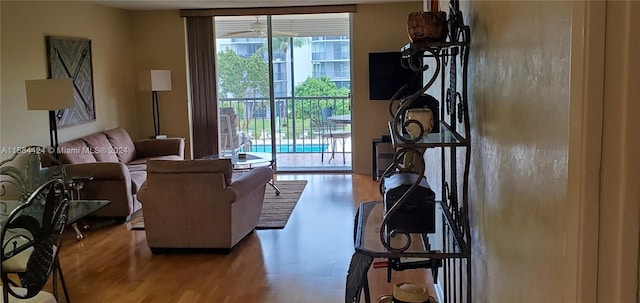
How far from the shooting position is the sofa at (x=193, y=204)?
4.35m

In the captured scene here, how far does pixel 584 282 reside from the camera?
39.3 inches

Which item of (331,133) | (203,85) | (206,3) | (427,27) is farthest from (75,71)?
(427,27)

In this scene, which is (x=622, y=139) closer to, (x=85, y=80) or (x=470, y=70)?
(x=470, y=70)

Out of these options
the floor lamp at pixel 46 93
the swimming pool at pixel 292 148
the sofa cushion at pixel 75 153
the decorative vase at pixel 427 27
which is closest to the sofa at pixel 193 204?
the floor lamp at pixel 46 93

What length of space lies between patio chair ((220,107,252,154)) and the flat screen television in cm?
Result: 219

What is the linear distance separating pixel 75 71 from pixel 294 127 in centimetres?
343

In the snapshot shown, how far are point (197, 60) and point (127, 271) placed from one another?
176 inches

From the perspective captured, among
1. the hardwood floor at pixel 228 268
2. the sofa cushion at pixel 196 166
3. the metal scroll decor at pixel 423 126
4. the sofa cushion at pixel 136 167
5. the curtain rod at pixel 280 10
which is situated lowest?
the hardwood floor at pixel 228 268

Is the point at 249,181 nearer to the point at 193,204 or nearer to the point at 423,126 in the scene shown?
the point at 193,204

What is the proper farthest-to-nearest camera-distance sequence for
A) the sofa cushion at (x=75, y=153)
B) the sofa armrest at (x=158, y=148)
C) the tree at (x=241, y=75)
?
the tree at (x=241, y=75)
the sofa armrest at (x=158, y=148)
the sofa cushion at (x=75, y=153)

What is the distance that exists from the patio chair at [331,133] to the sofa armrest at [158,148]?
237cm

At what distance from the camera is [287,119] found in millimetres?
8805

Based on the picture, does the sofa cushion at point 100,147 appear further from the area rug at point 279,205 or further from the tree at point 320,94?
the tree at point 320,94

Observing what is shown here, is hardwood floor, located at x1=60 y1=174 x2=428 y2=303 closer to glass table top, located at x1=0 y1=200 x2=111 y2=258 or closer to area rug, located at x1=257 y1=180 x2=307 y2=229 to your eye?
area rug, located at x1=257 y1=180 x2=307 y2=229
